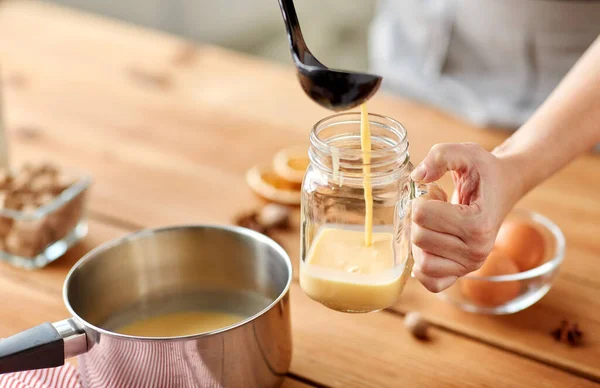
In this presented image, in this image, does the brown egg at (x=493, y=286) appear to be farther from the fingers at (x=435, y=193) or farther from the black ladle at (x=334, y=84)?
the black ladle at (x=334, y=84)

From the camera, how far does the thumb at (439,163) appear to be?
78 cm

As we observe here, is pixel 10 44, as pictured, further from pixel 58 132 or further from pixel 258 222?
pixel 258 222

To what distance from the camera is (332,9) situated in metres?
3.26

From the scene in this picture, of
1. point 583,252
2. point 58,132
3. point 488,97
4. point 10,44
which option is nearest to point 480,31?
point 488,97

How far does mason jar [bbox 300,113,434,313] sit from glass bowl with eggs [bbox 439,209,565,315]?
0.17 m

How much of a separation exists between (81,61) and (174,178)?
0.57m

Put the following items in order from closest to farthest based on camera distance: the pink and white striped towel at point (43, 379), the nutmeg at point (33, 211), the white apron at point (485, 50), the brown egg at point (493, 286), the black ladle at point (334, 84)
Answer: the black ladle at point (334, 84), the pink and white striped towel at point (43, 379), the brown egg at point (493, 286), the nutmeg at point (33, 211), the white apron at point (485, 50)

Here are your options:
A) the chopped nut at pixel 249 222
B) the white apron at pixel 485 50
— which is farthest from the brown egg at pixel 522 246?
the white apron at pixel 485 50

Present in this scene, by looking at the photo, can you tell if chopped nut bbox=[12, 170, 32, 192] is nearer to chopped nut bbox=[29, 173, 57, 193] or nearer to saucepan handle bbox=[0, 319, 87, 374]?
chopped nut bbox=[29, 173, 57, 193]

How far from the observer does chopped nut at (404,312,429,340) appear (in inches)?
37.3

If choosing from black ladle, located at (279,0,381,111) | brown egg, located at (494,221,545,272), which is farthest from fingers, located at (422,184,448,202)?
brown egg, located at (494,221,545,272)

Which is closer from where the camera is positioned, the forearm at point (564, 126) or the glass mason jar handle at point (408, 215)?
the glass mason jar handle at point (408, 215)

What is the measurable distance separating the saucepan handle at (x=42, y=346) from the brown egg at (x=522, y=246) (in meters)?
0.54

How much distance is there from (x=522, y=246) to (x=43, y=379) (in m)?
0.60
